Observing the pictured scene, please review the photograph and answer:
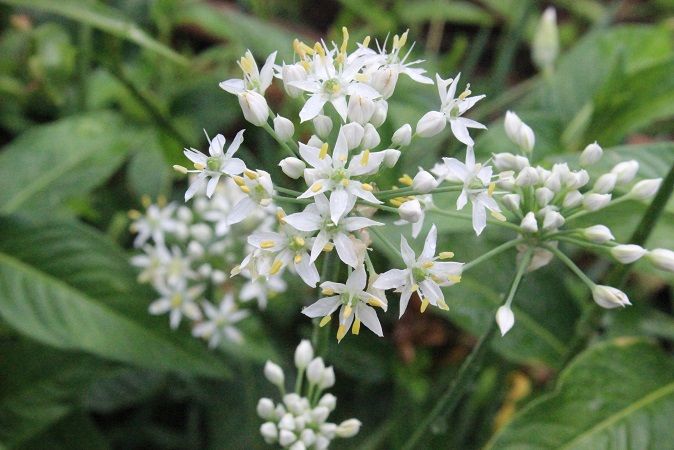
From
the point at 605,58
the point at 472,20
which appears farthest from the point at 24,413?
the point at 472,20

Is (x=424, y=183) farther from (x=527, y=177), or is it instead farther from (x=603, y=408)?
(x=603, y=408)

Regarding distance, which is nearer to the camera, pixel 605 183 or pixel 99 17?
pixel 605 183

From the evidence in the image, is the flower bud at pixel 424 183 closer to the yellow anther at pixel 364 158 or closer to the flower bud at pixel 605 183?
the yellow anther at pixel 364 158

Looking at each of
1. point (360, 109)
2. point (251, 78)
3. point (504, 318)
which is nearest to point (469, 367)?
point (504, 318)

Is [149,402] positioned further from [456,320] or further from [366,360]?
[456,320]

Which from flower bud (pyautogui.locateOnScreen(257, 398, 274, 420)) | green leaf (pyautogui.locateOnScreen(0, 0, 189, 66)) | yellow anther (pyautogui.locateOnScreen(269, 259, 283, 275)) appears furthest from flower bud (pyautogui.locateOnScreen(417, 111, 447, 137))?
green leaf (pyautogui.locateOnScreen(0, 0, 189, 66))

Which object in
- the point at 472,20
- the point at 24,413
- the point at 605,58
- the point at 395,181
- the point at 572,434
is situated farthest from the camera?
the point at 472,20

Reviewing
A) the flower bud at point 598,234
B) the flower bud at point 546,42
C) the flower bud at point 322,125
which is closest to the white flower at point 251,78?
the flower bud at point 322,125
